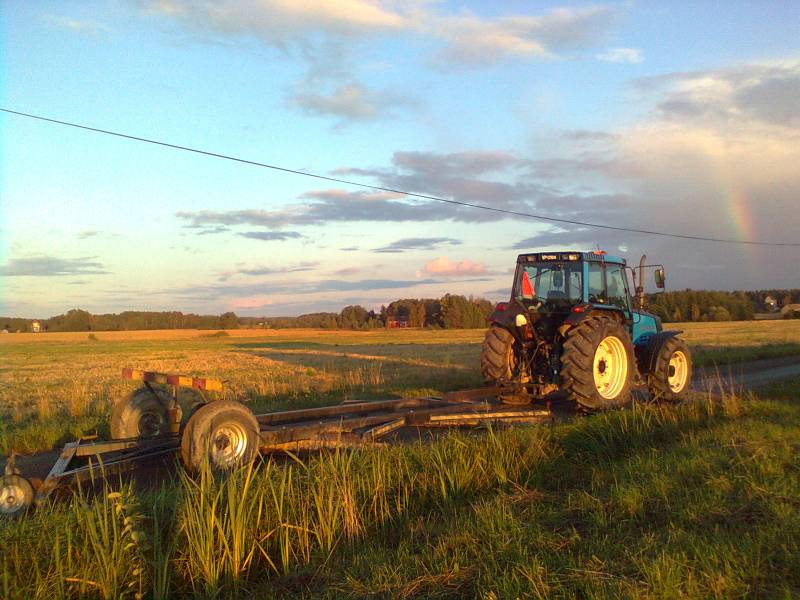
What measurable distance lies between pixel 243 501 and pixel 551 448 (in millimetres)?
3802

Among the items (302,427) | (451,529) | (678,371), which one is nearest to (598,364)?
(678,371)

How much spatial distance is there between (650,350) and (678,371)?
2.77ft

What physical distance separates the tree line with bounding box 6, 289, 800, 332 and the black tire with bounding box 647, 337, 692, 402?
185ft

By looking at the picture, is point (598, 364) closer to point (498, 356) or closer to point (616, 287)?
point (498, 356)

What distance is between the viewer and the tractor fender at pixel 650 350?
1025 centimetres

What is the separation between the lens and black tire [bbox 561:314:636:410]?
347 inches

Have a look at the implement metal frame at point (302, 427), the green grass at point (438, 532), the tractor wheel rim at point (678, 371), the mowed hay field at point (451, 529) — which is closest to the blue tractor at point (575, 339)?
the tractor wheel rim at point (678, 371)

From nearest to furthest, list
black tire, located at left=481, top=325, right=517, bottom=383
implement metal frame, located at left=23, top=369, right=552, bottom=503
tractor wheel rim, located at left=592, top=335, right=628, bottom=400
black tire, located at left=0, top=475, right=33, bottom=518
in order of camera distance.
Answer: black tire, located at left=0, top=475, right=33, bottom=518, implement metal frame, located at left=23, top=369, right=552, bottom=503, tractor wheel rim, located at left=592, top=335, right=628, bottom=400, black tire, located at left=481, top=325, right=517, bottom=383

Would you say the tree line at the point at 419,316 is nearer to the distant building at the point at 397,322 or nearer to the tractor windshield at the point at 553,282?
the distant building at the point at 397,322

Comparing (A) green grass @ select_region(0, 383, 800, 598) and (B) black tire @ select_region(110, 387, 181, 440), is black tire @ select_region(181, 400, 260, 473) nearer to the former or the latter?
(A) green grass @ select_region(0, 383, 800, 598)

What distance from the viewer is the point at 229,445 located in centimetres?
596

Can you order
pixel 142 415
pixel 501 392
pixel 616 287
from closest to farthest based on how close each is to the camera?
pixel 142 415 < pixel 501 392 < pixel 616 287

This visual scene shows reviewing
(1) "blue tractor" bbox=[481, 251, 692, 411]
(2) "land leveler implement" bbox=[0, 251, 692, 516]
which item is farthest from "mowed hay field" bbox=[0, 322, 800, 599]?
(1) "blue tractor" bbox=[481, 251, 692, 411]

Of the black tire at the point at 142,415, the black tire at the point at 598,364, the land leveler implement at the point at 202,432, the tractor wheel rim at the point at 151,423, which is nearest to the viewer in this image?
the land leveler implement at the point at 202,432
